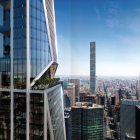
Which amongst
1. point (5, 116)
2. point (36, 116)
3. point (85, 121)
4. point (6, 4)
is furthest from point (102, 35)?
point (5, 116)

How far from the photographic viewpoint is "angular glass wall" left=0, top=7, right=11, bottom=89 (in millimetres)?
3189

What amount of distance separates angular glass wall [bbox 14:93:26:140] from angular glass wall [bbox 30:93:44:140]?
27 cm

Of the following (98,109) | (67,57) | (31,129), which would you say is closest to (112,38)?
(67,57)

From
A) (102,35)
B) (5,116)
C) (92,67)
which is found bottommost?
(5,116)

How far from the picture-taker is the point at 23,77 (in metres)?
3.05

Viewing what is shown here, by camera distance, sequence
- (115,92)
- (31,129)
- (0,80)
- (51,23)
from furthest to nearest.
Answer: (51,23) → (0,80) → (31,129) → (115,92)

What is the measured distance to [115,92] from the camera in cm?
246

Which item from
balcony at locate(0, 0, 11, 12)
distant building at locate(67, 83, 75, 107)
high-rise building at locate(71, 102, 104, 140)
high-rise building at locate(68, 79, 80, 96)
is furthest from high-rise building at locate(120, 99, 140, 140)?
balcony at locate(0, 0, 11, 12)

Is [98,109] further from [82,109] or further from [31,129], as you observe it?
[31,129]

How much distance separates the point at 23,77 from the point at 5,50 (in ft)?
4.09

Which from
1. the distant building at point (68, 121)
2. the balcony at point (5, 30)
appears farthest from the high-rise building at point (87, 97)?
the balcony at point (5, 30)

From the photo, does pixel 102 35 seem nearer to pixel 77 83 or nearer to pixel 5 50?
pixel 77 83

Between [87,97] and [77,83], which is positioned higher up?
[77,83]

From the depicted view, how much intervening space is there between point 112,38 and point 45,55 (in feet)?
7.96
